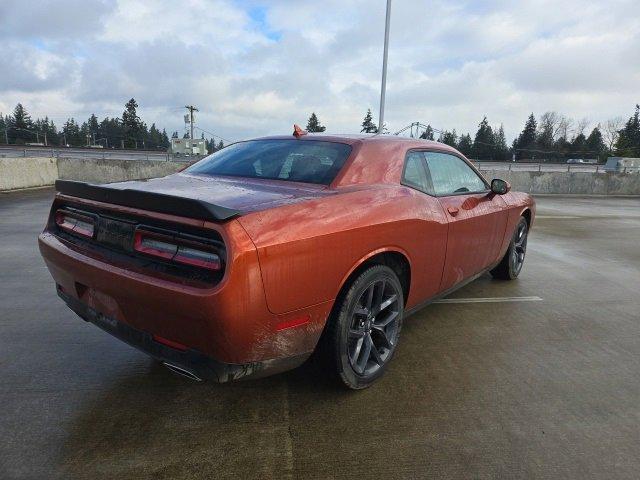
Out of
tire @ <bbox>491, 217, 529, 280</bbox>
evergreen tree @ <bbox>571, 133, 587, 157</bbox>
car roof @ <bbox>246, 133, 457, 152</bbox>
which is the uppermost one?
evergreen tree @ <bbox>571, 133, 587, 157</bbox>

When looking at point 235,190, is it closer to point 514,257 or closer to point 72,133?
point 514,257

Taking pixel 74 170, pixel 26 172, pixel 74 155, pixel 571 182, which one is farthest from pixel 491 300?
pixel 74 155

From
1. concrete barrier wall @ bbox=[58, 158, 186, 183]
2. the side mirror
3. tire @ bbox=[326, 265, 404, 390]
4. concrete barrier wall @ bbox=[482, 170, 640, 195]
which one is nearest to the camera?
tire @ bbox=[326, 265, 404, 390]

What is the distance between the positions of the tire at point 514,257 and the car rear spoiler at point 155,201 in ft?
12.0

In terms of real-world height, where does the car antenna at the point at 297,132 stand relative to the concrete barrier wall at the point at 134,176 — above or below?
above

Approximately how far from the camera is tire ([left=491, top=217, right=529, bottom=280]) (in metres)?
4.70

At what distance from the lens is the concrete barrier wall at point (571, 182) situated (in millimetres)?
17516

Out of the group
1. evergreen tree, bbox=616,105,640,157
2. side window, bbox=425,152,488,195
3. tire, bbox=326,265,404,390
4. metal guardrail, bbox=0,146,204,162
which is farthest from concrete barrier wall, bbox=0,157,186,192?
evergreen tree, bbox=616,105,640,157

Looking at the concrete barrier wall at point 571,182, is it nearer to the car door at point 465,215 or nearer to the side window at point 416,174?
the car door at point 465,215

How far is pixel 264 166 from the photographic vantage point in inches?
117

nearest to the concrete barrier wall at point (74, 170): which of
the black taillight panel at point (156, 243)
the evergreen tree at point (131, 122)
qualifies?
the black taillight panel at point (156, 243)

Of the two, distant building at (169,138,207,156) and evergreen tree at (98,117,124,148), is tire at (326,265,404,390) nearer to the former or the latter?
distant building at (169,138,207,156)

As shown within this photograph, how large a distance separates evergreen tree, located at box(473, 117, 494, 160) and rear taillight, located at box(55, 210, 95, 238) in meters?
67.5

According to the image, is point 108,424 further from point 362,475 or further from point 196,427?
point 362,475
